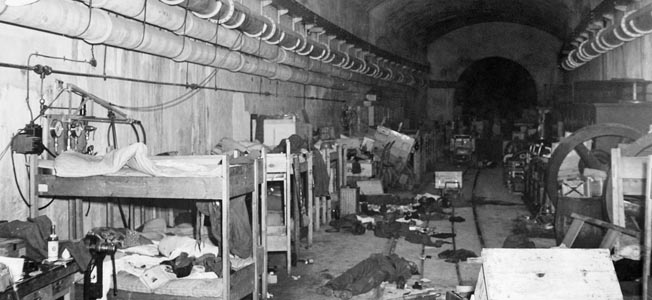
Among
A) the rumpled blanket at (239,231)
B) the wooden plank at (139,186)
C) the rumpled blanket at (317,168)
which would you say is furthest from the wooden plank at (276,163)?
the wooden plank at (139,186)

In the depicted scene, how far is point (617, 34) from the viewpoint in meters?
13.1

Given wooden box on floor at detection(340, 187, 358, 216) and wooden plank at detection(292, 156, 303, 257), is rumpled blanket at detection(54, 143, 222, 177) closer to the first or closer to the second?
wooden plank at detection(292, 156, 303, 257)

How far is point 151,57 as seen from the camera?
355 inches

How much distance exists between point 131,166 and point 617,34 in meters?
10.6

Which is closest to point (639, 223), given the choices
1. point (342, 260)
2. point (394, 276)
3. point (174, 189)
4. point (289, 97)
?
point (394, 276)

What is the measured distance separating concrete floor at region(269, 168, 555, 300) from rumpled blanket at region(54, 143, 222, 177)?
2.42m

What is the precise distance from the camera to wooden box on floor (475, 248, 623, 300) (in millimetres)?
4059

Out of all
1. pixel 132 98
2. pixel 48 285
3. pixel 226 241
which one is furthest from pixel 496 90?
pixel 48 285

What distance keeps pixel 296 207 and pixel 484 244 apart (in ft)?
10.7

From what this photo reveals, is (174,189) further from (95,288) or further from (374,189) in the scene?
(374,189)

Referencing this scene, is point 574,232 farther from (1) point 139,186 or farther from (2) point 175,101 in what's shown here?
(2) point 175,101

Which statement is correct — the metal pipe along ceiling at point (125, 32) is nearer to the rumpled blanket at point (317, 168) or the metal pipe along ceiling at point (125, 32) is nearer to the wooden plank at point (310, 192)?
the rumpled blanket at point (317, 168)

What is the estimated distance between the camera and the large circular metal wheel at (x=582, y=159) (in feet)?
29.6

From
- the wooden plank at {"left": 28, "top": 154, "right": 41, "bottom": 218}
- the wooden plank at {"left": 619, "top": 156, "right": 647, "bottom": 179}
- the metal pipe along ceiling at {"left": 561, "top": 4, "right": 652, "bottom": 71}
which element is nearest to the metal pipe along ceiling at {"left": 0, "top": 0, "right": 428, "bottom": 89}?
the wooden plank at {"left": 28, "top": 154, "right": 41, "bottom": 218}
